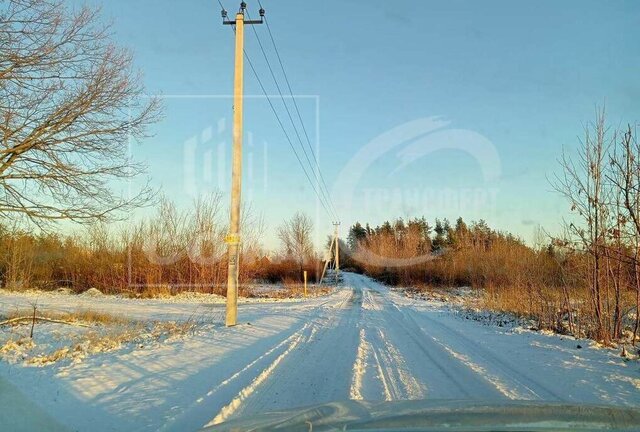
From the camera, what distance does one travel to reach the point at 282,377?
23.9ft

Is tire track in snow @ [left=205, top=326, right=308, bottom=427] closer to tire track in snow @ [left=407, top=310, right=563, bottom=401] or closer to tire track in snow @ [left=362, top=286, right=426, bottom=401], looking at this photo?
tire track in snow @ [left=362, top=286, right=426, bottom=401]

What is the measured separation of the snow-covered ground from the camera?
5.51 m

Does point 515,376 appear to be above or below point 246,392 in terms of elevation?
below

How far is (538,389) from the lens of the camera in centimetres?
673

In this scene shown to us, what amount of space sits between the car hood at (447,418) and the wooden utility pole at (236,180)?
10408mm

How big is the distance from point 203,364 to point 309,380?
82.9 inches

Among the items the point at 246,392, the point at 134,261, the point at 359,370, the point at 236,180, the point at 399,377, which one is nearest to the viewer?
the point at 246,392

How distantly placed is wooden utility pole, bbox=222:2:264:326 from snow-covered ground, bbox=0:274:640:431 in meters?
2.14

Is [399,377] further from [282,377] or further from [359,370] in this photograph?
[282,377]

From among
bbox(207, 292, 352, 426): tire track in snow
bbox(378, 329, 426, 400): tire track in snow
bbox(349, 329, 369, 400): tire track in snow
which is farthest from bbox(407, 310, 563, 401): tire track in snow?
bbox(207, 292, 352, 426): tire track in snow

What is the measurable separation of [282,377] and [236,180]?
8243 millimetres

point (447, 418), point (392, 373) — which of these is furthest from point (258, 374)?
point (447, 418)

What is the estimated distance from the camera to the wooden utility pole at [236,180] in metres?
14.2

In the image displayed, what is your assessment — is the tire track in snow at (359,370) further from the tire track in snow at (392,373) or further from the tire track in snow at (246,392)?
the tire track in snow at (246,392)
